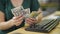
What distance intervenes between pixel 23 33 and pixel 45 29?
215mm

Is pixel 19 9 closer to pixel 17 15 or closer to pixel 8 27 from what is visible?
pixel 17 15

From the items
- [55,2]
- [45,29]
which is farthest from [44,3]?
[45,29]

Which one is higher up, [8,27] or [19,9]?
[19,9]

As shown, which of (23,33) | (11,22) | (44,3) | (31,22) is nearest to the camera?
(23,33)

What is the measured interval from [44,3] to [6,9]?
144 inches

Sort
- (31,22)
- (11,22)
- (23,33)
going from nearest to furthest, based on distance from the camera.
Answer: (23,33)
(11,22)
(31,22)

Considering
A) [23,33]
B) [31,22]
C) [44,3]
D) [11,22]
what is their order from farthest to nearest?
[44,3] → [31,22] → [11,22] → [23,33]

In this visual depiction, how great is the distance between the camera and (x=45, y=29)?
1.54 meters

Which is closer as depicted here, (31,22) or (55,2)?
(31,22)

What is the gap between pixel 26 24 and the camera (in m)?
1.96

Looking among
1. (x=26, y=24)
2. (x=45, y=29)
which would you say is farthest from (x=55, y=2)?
(x=45, y=29)

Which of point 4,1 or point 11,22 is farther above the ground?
point 4,1

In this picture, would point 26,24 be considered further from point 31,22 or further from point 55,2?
point 55,2

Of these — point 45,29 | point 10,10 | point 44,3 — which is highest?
point 10,10
